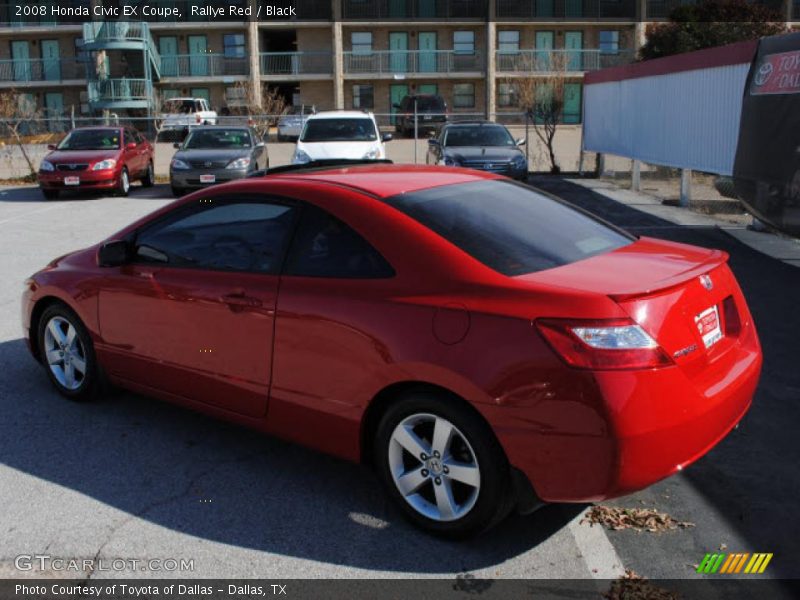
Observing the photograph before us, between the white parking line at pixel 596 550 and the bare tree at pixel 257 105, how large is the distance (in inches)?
1032

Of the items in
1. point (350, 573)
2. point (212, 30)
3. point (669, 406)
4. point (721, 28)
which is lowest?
point (350, 573)

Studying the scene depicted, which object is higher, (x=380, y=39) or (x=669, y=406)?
(x=380, y=39)

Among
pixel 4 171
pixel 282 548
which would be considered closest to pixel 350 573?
pixel 282 548

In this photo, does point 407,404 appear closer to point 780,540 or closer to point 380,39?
point 780,540

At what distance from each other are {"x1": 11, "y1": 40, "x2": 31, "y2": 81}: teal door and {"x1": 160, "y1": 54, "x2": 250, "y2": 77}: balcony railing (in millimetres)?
7731

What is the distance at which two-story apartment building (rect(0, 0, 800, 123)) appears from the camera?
45688 mm

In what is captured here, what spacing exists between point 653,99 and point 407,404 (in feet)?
45.1

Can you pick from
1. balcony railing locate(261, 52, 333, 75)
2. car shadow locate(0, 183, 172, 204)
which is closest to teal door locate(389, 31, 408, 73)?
balcony railing locate(261, 52, 333, 75)

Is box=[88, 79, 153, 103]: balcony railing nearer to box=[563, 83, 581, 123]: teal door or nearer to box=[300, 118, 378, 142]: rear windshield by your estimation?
box=[563, 83, 581, 123]: teal door

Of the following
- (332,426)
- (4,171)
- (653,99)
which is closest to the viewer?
(332,426)

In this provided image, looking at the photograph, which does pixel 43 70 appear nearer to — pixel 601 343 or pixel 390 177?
pixel 390 177

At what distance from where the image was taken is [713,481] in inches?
166

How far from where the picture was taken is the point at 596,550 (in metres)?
3.56

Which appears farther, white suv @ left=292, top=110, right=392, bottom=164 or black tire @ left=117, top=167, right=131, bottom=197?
black tire @ left=117, top=167, right=131, bottom=197
